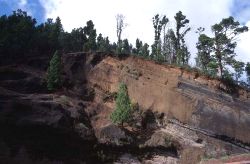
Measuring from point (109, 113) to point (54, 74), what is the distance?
22.4ft

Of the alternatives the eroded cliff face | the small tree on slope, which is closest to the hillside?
the eroded cliff face

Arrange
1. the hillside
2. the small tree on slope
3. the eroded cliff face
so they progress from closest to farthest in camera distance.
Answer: the hillside, the small tree on slope, the eroded cliff face

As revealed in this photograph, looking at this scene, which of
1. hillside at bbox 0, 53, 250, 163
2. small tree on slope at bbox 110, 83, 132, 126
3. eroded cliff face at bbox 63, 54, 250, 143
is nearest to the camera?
hillside at bbox 0, 53, 250, 163

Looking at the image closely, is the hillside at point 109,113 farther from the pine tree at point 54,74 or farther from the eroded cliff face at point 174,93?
the pine tree at point 54,74

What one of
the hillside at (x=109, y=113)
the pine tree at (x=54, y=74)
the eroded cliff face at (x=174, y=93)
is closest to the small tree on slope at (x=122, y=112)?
the hillside at (x=109, y=113)

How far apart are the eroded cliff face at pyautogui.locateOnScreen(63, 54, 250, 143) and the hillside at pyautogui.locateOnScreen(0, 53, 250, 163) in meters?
0.10

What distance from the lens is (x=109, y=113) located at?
A: 40875mm

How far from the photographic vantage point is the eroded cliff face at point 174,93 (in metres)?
41.8

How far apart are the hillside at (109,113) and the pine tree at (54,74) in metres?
0.79

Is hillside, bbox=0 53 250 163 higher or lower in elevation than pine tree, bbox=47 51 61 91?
lower

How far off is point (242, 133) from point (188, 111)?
19.3 feet

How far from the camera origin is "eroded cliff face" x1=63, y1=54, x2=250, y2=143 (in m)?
41.8

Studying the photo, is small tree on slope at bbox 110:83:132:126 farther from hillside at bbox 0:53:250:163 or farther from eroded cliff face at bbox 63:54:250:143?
eroded cliff face at bbox 63:54:250:143

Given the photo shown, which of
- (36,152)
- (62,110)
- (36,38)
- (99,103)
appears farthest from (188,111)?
(36,38)
